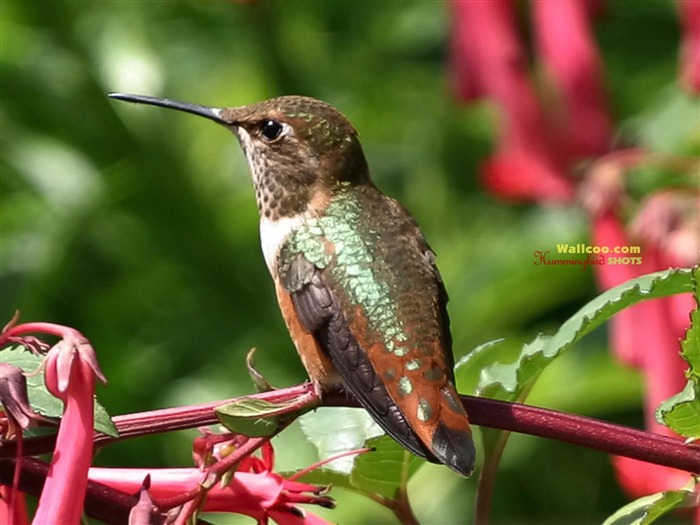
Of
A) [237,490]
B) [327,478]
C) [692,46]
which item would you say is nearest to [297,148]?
[327,478]

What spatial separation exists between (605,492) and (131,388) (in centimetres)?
108

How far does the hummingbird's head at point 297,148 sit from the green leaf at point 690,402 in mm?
633

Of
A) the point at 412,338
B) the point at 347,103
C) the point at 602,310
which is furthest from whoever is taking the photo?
the point at 347,103

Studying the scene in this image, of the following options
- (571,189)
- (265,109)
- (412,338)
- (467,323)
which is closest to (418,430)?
(412,338)

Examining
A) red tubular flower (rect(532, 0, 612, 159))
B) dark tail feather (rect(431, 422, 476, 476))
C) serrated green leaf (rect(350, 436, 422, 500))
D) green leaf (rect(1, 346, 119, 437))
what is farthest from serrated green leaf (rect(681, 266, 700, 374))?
red tubular flower (rect(532, 0, 612, 159))

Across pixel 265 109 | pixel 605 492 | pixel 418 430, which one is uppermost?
pixel 265 109

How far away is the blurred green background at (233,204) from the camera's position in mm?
2953

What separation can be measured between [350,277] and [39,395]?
49 cm

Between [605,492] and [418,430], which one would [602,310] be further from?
[605,492]

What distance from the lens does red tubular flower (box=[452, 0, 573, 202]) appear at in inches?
121

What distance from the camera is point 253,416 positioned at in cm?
111

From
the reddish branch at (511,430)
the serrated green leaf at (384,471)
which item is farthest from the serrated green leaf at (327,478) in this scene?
the reddish branch at (511,430)

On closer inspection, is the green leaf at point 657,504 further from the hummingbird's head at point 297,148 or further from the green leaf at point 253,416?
the hummingbird's head at point 297,148

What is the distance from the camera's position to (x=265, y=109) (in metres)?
1.74
